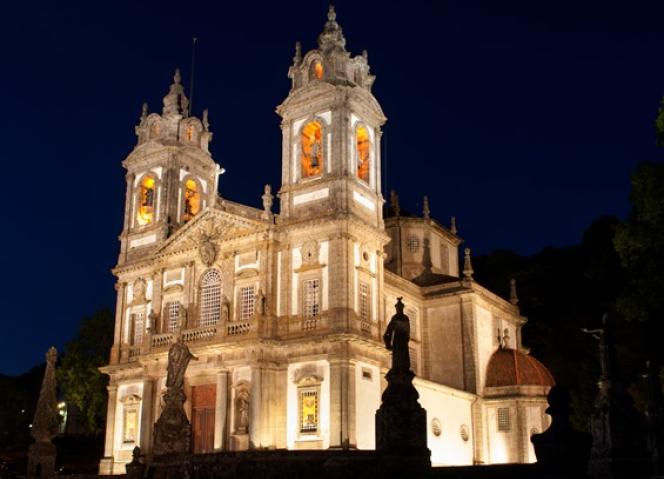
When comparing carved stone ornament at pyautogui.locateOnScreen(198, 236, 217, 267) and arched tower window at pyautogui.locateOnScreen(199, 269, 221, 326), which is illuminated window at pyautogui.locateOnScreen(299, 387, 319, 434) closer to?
arched tower window at pyautogui.locateOnScreen(199, 269, 221, 326)

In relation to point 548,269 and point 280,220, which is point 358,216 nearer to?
point 280,220

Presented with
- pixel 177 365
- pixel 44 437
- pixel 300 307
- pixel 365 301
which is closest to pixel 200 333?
pixel 300 307

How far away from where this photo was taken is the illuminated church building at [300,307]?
33.8 metres

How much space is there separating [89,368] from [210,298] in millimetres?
18735

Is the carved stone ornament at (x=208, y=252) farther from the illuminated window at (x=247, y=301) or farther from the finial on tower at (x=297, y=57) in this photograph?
the finial on tower at (x=297, y=57)

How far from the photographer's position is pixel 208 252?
1499 inches

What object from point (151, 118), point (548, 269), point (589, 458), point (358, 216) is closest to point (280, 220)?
point (358, 216)

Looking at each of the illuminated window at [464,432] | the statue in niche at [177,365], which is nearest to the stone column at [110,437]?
the statue in niche at [177,365]

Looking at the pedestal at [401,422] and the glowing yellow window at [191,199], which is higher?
the glowing yellow window at [191,199]

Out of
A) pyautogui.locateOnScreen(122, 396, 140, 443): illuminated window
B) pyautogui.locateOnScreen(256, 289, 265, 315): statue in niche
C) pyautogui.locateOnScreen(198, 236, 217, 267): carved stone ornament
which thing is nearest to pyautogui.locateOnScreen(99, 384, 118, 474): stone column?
pyautogui.locateOnScreen(122, 396, 140, 443): illuminated window

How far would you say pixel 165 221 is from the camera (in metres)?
42.5

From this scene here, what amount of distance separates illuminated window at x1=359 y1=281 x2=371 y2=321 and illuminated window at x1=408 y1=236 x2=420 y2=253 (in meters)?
12.7

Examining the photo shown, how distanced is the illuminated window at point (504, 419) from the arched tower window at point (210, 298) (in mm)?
15566

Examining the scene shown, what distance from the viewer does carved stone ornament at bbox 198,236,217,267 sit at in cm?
3800
